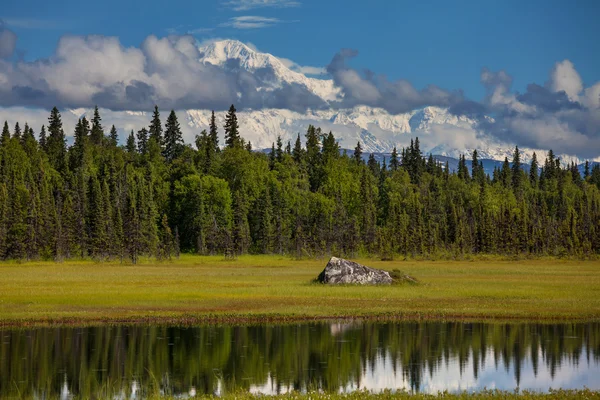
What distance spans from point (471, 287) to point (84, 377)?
39.5 metres

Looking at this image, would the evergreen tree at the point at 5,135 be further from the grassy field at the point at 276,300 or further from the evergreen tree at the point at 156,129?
the grassy field at the point at 276,300

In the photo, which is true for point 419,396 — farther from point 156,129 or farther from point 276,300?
point 156,129

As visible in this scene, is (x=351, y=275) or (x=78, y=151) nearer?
(x=351, y=275)

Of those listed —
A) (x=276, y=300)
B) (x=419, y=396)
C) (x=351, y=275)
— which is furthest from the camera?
(x=351, y=275)

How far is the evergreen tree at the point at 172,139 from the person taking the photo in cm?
19500

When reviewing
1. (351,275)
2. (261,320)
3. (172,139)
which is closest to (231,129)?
(172,139)

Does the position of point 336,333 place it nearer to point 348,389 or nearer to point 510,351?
point 510,351

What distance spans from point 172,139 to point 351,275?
462ft

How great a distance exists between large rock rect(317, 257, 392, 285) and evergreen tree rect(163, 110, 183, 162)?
136550mm

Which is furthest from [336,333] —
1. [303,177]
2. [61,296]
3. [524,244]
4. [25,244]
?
[303,177]

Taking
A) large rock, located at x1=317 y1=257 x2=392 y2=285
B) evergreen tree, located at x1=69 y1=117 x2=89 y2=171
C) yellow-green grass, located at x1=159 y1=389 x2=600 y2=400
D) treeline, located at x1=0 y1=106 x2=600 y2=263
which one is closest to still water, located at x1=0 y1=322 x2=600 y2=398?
yellow-green grass, located at x1=159 y1=389 x2=600 y2=400

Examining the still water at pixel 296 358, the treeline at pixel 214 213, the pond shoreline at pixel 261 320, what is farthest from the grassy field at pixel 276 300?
the treeline at pixel 214 213

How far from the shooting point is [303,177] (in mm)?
192875

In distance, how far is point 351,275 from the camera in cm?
6294
